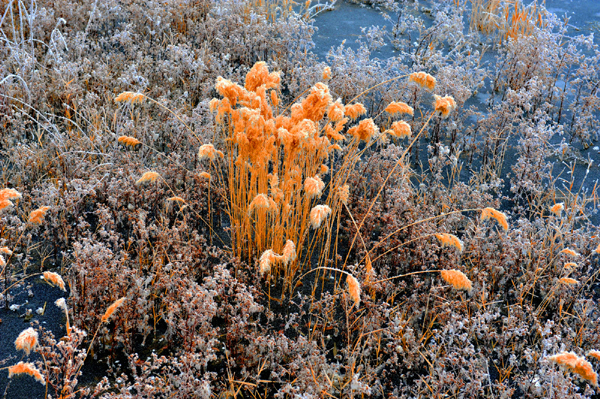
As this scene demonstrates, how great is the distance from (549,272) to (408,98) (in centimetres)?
224

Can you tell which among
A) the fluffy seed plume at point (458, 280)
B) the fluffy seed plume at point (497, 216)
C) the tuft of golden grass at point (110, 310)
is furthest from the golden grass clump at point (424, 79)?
the tuft of golden grass at point (110, 310)

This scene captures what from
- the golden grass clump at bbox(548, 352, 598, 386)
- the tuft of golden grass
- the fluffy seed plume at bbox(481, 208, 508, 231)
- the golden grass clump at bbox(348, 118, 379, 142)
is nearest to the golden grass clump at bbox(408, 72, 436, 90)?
the golden grass clump at bbox(348, 118, 379, 142)

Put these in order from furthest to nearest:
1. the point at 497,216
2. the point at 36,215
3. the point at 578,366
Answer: the point at 36,215
the point at 497,216
the point at 578,366

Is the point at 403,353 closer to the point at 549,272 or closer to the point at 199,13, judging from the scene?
the point at 549,272

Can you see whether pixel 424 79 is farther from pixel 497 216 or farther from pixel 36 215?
pixel 36 215

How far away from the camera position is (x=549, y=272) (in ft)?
10.6

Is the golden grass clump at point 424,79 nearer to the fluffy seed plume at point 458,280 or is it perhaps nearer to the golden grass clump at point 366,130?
the golden grass clump at point 366,130

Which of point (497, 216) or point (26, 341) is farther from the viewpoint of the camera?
point (497, 216)

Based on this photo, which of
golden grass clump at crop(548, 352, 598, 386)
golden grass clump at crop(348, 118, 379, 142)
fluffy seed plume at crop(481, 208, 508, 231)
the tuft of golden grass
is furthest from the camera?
golden grass clump at crop(348, 118, 379, 142)

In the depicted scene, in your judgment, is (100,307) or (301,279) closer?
(100,307)

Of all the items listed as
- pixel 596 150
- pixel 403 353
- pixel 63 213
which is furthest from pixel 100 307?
pixel 596 150

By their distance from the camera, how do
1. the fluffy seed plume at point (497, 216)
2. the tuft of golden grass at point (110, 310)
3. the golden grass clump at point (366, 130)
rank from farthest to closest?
the golden grass clump at point (366, 130)
the fluffy seed plume at point (497, 216)
the tuft of golden grass at point (110, 310)

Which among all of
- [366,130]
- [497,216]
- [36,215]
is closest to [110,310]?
[36,215]

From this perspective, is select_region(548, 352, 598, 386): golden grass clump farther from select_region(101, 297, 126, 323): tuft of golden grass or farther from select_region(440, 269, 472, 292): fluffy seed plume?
select_region(101, 297, 126, 323): tuft of golden grass
